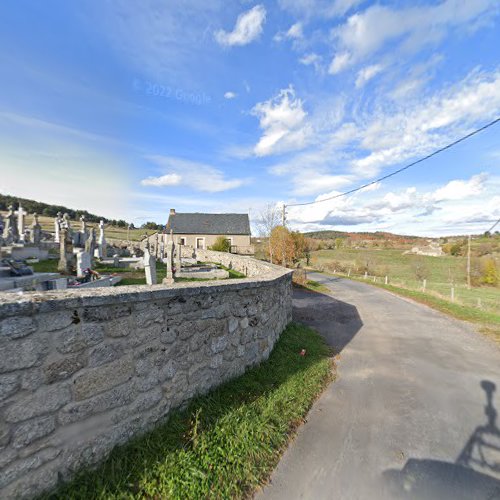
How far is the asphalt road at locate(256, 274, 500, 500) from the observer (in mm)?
2487

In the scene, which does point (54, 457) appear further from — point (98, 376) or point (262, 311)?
point (262, 311)

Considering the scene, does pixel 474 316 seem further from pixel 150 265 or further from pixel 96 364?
pixel 96 364

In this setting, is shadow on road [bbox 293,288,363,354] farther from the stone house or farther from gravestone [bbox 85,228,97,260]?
the stone house

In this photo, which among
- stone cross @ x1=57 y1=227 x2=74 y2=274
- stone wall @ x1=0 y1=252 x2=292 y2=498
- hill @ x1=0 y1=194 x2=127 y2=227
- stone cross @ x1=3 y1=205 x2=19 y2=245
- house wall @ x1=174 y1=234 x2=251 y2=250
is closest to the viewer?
stone wall @ x1=0 y1=252 x2=292 y2=498

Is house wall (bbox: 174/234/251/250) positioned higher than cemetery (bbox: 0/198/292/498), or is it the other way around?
house wall (bbox: 174/234/251/250)

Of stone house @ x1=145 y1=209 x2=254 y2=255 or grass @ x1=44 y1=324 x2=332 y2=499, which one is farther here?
stone house @ x1=145 y1=209 x2=254 y2=255

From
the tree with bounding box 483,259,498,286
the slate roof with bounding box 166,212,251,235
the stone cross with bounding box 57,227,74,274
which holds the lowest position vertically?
the tree with bounding box 483,259,498,286

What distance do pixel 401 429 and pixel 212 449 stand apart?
2398 millimetres

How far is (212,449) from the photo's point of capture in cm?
260

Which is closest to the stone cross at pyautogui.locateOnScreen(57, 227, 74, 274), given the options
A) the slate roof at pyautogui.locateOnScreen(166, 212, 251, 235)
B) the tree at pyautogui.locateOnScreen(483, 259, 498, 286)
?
the slate roof at pyautogui.locateOnScreen(166, 212, 251, 235)

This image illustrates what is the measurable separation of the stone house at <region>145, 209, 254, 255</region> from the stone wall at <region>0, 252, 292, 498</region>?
39.6m

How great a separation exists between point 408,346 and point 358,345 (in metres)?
1.22

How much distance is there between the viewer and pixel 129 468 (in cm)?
229

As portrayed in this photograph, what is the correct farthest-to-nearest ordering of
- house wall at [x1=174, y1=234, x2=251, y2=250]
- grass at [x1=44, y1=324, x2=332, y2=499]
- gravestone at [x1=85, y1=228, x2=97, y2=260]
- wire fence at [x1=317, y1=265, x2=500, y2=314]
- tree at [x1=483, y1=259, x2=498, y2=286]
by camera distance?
house wall at [x1=174, y1=234, x2=251, y2=250] < tree at [x1=483, y1=259, x2=498, y2=286] < wire fence at [x1=317, y1=265, x2=500, y2=314] < gravestone at [x1=85, y1=228, x2=97, y2=260] < grass at [x1=44, y1=324, x2=332, y2=499]
